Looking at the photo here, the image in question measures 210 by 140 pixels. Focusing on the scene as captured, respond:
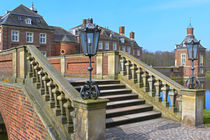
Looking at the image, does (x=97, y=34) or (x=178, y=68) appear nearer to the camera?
(x=97, y=34)

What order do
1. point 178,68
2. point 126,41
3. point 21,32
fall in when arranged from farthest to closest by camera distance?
point 126,41 < point 178,68 < point 21,32

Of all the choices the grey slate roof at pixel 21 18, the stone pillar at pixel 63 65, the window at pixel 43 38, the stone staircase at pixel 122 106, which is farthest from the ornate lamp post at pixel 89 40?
the window at pixel 43 38

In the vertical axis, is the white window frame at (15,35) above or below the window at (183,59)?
above

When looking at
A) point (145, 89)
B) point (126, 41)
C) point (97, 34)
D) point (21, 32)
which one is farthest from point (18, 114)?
point (126, 41)

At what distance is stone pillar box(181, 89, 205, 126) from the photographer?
546cm

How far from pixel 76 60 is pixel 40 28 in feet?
73.4

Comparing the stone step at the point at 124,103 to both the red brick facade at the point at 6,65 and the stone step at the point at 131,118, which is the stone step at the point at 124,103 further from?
the red brick facade at the point at 6,65

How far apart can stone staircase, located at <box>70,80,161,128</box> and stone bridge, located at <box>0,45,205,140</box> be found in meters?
0.28

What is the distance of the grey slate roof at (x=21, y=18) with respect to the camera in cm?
2783

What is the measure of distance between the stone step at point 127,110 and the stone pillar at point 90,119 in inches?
71.7

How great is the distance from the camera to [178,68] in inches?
1620

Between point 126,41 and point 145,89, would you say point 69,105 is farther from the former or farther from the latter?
point 126,41

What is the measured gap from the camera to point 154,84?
650cm

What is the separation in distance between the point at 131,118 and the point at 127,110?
384mm
